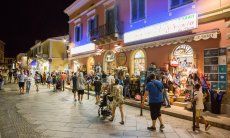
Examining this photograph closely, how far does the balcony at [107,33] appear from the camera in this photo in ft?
61.1

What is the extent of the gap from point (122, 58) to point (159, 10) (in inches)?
188

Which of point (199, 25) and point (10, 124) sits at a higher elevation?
point (199, 25)

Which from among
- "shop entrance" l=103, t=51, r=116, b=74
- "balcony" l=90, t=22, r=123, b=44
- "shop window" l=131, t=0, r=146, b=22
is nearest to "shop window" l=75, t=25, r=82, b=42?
"balcony" l=90, t=22, r=123, b=44

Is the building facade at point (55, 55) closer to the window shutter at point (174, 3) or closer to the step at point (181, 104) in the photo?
the window shutter at point (174, 3)

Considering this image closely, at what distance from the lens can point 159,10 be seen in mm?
15055

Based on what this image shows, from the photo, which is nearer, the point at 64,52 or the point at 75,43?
the point at 75,43

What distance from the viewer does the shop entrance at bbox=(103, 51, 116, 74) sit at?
2011cm

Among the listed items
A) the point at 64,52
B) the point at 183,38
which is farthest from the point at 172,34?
the point at 64,52

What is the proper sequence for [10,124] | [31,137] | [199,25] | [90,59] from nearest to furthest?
[31,137] < [10,124] < [199,25] < [90,59]

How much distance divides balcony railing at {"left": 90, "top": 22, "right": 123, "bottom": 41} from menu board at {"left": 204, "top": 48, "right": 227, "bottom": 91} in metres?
7.99

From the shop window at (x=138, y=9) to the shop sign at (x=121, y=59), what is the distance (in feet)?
8.33

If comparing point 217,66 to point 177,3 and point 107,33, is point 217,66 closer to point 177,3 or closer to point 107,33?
point 177,3

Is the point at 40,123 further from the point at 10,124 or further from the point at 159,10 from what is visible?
the point at 159,10

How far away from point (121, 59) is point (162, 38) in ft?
15.4
